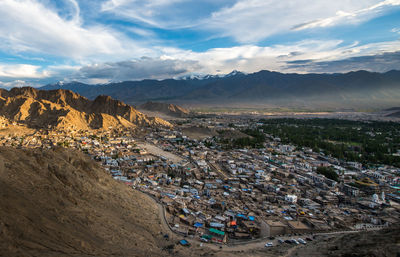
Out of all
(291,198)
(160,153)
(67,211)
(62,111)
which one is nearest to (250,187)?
(291,198)

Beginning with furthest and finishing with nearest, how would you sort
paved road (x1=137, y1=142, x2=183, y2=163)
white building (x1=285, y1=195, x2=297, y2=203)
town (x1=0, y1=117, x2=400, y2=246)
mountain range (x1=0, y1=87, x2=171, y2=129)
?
mountain range (x1=0, y1=87, x2=171, y2=129) → paved road (x1=137, y1=142, x2=183, y2=163) → white building (x1=285, y1=195, x2=297, y2=203) → town (x1=0, y1=117, x2=400, y2=246)

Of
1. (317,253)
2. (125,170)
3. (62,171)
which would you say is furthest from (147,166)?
(317,253)

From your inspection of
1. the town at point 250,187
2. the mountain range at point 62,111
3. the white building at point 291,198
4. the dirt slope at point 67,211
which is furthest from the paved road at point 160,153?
the mountain range at point 62,111

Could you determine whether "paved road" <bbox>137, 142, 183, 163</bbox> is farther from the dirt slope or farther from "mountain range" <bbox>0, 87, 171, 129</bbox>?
"mountain range" <bbox>0, 87, 171, 129</bbox>

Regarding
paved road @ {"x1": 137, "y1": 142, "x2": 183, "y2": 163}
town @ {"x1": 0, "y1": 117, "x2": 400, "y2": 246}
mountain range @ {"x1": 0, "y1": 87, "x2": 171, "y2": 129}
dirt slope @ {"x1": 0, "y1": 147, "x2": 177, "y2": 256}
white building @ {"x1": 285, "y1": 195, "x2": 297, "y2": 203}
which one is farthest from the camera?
mountain range @ {"x1": 0, "y1": 87, "x2": 171, "y2": 129}

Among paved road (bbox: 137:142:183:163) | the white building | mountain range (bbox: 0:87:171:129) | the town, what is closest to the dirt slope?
the town

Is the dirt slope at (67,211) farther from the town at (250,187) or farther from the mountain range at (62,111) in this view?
the mountain range at (62,111)

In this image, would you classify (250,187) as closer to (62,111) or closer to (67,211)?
(67,211)
